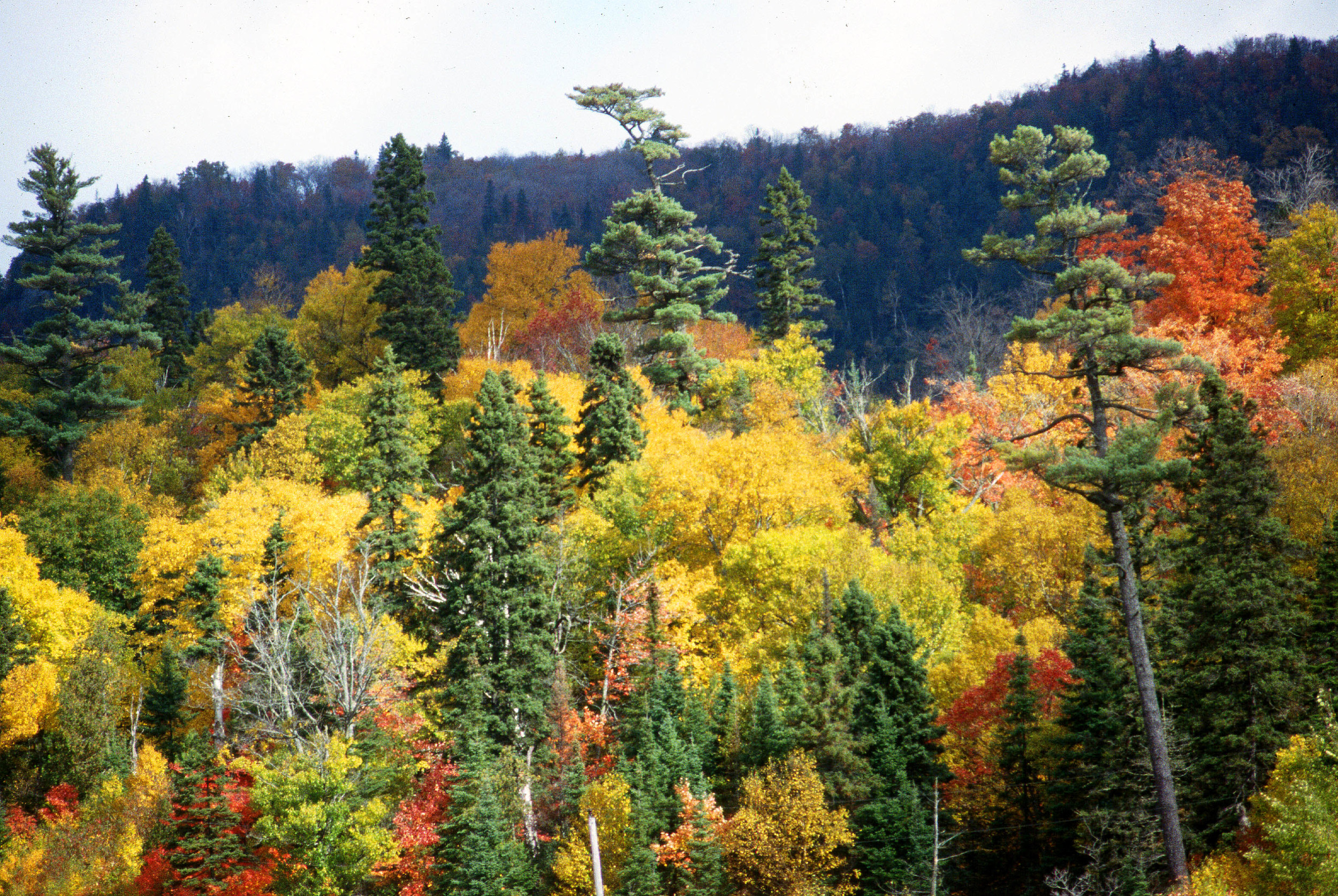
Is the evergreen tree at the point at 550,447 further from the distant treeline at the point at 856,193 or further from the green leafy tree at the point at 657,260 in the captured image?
the distant treeline at the point at 856,193

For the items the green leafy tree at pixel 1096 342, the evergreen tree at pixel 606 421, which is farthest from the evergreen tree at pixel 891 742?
the evergreen tree at pixel 606 421

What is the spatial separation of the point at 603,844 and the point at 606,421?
17200 mm

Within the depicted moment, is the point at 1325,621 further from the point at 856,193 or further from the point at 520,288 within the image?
the point at 856,193

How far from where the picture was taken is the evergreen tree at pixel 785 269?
69.2m

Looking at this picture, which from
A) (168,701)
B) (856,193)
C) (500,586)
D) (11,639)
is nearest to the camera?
(500,586)

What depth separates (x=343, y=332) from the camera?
7031 cm

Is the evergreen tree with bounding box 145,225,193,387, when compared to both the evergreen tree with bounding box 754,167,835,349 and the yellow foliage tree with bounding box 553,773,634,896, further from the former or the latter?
the yellow foliage tree with bounding box 553,773,634,896

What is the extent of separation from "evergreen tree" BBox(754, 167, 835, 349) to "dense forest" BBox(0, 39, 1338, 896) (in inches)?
13.4

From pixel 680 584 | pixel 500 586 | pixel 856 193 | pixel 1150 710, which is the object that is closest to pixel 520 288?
pixel 680 584

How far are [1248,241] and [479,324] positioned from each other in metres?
48.3

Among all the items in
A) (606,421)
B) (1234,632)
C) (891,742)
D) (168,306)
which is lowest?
(891,742)

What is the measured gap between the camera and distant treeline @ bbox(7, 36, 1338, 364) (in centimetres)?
12506

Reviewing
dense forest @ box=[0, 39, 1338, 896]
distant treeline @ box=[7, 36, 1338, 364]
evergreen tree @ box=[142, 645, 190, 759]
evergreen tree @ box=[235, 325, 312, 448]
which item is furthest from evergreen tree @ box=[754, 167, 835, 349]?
distant treeline @ box=[7, 36, 1338, 364]

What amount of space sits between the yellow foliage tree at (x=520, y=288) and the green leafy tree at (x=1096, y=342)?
5163cm
